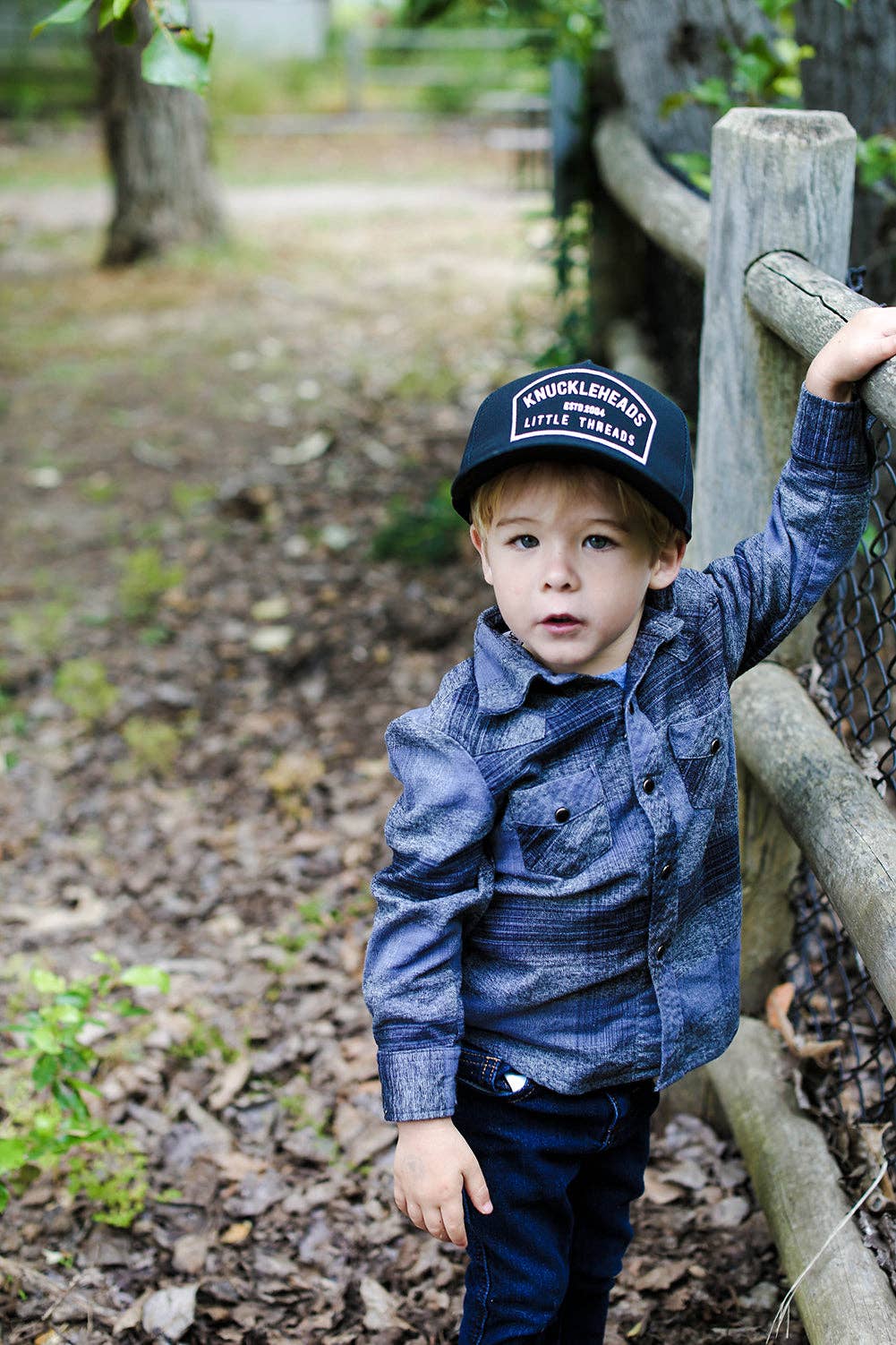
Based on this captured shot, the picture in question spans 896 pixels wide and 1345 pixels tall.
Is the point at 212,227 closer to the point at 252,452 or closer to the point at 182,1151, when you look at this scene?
the point at 252,452

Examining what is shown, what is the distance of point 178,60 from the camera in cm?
190

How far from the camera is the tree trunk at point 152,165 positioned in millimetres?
8859

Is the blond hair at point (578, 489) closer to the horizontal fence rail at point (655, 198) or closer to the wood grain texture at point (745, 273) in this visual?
the wood grain texture at point (745, 273)

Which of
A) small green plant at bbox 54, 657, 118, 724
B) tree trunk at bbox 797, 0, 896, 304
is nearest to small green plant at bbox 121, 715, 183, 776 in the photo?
small green plant at bbox 54, 657, 118, 724

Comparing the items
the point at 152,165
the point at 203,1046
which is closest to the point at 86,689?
the point at 203,1046

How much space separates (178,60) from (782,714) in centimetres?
129

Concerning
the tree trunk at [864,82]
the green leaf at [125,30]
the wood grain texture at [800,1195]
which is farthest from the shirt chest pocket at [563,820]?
the tree trunk at [864,82]

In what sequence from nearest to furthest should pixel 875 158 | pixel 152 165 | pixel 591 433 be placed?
pixel 591 433
pixel 875 158
pixel 152 165

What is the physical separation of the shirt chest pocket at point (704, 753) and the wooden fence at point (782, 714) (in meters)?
0.21

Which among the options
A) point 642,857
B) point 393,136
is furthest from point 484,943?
point 393,136

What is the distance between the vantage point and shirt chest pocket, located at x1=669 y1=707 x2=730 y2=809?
168cm

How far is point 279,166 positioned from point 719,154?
14217mm

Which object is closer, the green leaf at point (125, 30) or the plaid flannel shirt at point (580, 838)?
the plaid flannel shirt at point (580, 838)

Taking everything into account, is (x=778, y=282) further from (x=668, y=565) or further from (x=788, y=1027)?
(x=788, y=1027)
